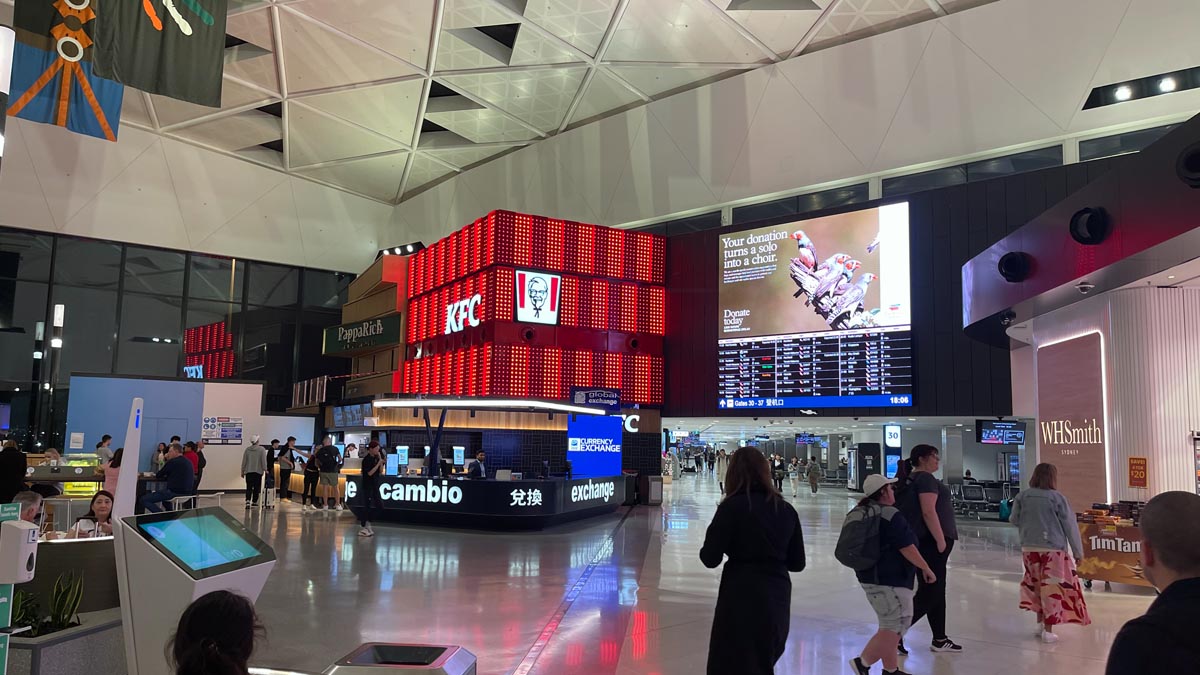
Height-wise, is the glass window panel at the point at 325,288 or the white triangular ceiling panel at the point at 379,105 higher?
the white triangular ceiling panel at the point at 379,105

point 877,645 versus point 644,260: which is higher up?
point 644,260

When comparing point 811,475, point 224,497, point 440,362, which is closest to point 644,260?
point 440,362

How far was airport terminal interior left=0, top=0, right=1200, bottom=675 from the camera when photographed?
5090 mm

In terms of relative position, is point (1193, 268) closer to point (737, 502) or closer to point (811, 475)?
point (737, 502)

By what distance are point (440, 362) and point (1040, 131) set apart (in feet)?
44.7

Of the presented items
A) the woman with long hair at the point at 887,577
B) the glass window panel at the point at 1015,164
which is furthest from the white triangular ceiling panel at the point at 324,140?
the woman with long hair at the point at 887,577

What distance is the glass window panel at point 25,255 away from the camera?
888 inches

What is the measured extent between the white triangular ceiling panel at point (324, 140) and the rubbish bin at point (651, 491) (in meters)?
12.6

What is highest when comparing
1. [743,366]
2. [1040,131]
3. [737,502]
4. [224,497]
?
[1040,131]

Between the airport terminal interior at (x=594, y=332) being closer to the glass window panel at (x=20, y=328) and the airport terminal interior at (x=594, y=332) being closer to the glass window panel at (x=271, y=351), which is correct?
the glass window panel at (x=20, y=328)

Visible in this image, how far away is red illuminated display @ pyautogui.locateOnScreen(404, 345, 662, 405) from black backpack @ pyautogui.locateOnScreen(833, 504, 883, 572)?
12677mm

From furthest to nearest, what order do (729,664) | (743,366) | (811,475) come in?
(811,475), (743,366), (729,664)

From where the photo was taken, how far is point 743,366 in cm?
1827

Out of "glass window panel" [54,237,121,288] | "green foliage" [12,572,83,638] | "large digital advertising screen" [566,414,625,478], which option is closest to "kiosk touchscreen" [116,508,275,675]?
"green foliage" [12,572,83,638]
